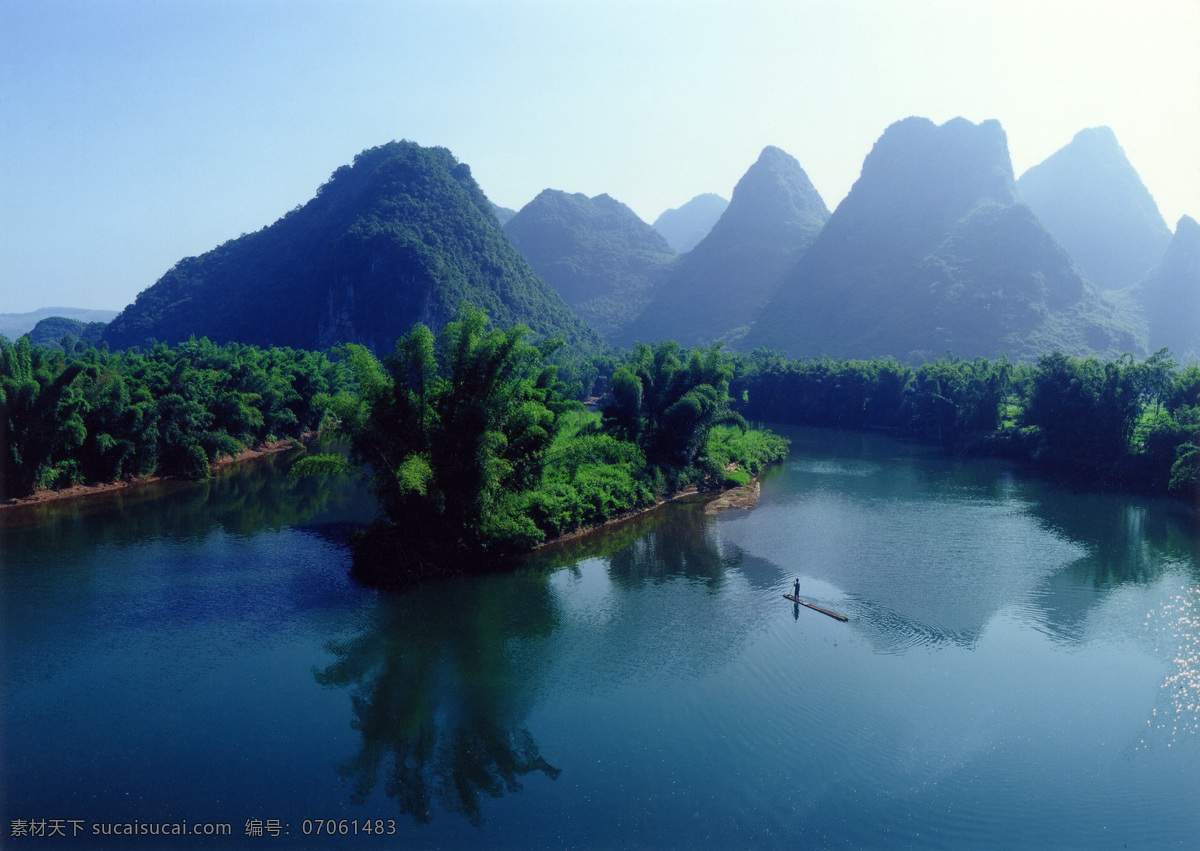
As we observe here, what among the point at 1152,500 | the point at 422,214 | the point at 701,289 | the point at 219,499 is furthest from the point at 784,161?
the point at 219,499

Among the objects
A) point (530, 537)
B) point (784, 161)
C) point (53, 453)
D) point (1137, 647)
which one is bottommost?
point (1137, 647)

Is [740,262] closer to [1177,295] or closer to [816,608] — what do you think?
[1177,295]

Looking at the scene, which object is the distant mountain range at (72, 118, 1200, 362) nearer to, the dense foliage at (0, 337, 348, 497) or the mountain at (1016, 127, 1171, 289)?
the mountain at (1016, 127, 1171, 289)

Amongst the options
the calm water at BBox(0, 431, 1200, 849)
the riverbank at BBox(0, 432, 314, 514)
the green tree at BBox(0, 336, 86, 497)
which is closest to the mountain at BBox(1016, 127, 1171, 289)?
the calm water at BBox(0, 431, 1200, 849)

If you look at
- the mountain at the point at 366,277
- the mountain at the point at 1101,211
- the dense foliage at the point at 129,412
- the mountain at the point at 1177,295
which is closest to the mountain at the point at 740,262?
the mountain at the point at 366,277

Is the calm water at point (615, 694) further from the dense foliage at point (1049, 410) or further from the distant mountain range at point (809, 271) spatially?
the distant mountain range at point (809, 271)

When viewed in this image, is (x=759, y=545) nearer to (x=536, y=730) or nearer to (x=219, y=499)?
(x=536, y=730)
